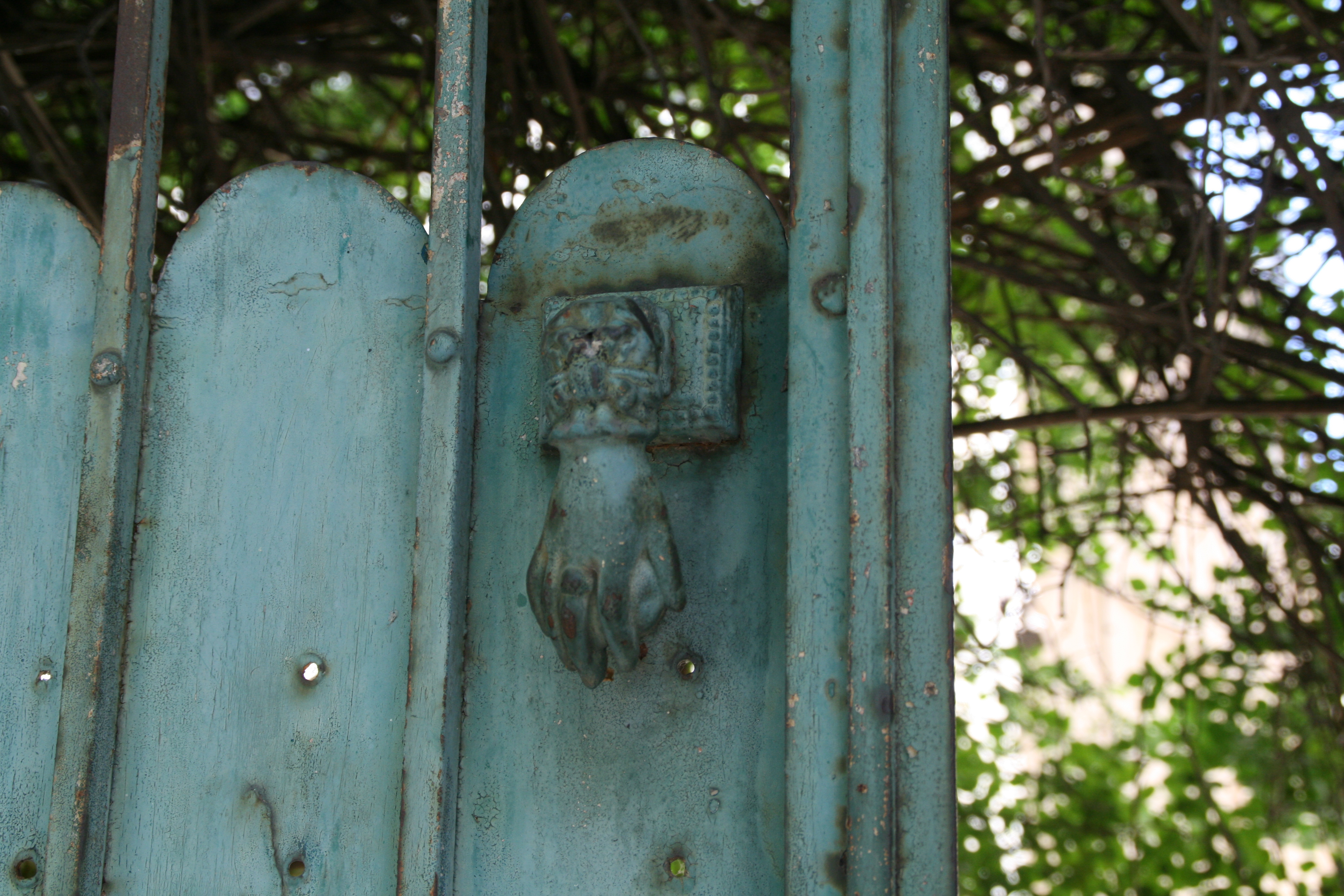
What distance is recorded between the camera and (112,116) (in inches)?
56.5

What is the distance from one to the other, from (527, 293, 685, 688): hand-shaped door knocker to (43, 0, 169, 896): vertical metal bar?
0.51 metres

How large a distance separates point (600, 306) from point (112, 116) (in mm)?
663

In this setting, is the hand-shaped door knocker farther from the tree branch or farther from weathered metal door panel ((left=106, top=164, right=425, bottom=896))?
the tree branch

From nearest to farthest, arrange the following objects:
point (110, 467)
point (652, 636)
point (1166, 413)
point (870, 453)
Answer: point (870, 453), point (652, 636), point (110, 467), point (1166, 413)

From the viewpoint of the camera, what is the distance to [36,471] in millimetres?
1468

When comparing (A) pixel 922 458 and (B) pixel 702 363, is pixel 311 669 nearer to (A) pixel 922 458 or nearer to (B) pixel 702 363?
(B) pixel 702 363

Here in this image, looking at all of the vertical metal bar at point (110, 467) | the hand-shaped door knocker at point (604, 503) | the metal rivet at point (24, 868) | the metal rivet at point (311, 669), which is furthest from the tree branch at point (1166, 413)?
the metal rivet at point (24, 868)

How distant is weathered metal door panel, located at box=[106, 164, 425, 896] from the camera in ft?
4.31

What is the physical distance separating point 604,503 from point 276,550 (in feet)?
1.44

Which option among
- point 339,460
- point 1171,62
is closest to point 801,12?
point 339,460

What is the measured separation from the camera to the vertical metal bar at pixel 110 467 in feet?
4.29

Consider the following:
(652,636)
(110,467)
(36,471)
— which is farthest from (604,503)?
(36,471)

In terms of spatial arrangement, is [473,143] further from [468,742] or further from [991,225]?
[991,225]

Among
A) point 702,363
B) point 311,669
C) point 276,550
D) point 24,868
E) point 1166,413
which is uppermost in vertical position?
point 1166,413
